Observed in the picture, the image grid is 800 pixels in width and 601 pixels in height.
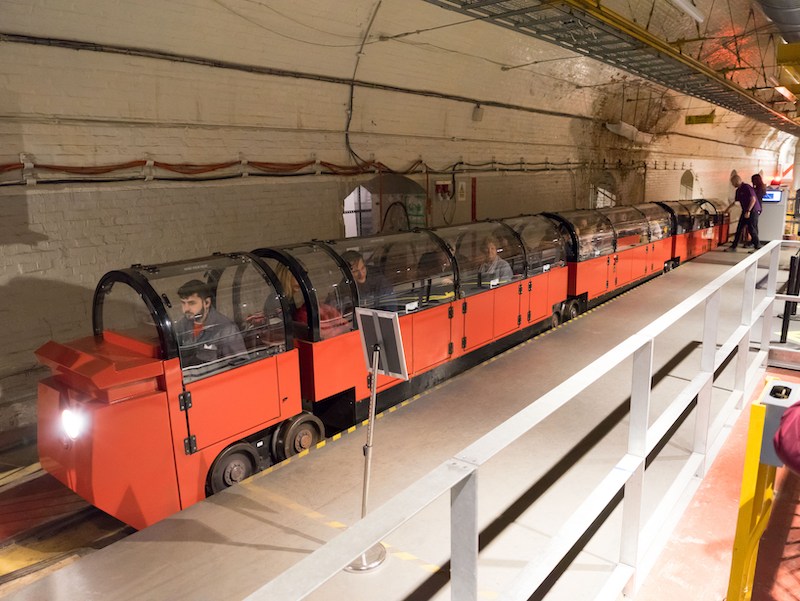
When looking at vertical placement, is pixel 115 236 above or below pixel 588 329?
above

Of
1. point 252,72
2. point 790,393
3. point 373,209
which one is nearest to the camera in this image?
point 790,393

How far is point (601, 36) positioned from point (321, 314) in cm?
637

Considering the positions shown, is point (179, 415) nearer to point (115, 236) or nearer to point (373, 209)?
point (115, 236)

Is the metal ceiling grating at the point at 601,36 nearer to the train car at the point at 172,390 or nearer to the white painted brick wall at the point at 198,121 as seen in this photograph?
the white painted brick wall at the point at 198,121

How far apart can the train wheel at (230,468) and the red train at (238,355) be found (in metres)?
0.01

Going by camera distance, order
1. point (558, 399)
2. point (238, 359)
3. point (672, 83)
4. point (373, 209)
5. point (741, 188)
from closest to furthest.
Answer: point (558, 399), point (238, 359), point (373, 209), point (672, 83), point (741, 188)

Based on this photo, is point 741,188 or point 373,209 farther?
point 741,188

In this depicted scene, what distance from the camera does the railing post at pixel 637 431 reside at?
2617 millimetres

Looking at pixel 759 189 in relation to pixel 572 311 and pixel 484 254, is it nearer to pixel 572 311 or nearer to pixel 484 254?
pixel 572 311

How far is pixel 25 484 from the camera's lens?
552 centimetres

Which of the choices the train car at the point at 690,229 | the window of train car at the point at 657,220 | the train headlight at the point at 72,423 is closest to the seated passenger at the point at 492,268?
the train headlight at the point at 72,423

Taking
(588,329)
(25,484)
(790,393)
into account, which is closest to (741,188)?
(588,329)

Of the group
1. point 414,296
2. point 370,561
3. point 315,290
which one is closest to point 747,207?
point 414,296

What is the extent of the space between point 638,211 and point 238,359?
1026cm
